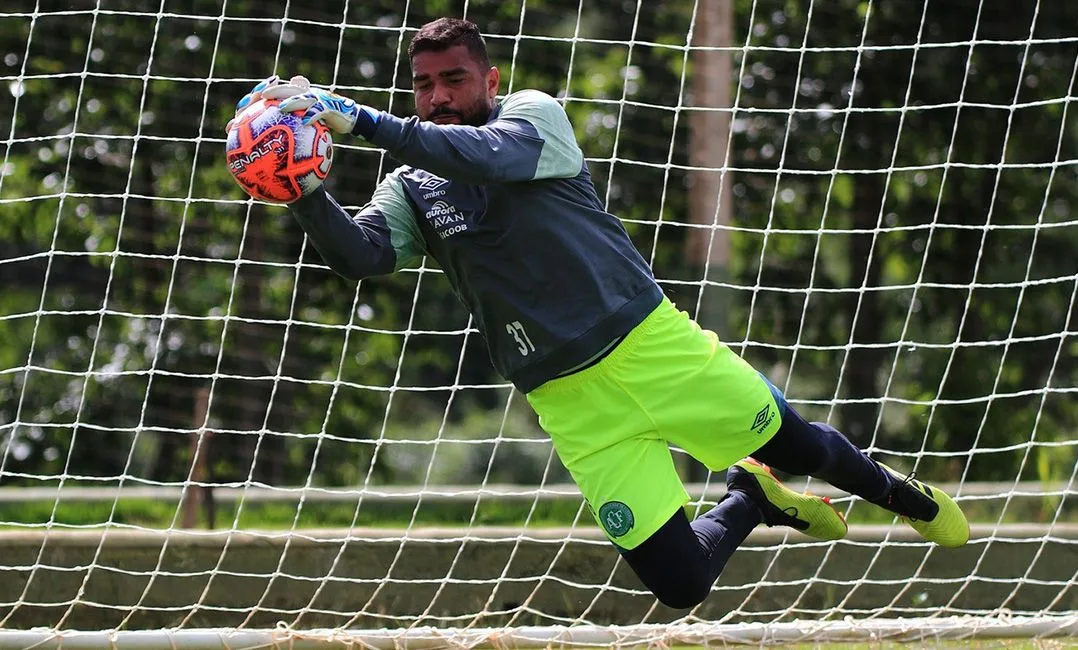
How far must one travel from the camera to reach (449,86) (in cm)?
325

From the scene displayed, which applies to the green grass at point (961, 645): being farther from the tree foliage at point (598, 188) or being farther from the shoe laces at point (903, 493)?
the tree foliage at point (598, 188)

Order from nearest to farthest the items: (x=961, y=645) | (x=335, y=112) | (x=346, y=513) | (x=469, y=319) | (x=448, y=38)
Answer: (x=335, y=112)
(x=448, y=38)
(x=961, y=645)
(x=469, y=319)
(x=346, y=513)

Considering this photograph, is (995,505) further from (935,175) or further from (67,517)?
(67,517)

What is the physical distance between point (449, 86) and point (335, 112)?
1.33ft

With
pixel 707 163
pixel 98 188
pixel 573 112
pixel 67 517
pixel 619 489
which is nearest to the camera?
pixel 619 489

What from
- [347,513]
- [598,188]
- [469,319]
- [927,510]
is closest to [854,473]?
[927,510]

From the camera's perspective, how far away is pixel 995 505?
6891 mm

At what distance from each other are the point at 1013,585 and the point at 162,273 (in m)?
5.29

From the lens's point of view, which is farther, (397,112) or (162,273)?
(162,273)

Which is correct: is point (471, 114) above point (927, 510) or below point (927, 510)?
above

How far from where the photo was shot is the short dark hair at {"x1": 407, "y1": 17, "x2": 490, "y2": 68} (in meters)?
3.22

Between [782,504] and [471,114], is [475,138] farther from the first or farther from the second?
[782,504]

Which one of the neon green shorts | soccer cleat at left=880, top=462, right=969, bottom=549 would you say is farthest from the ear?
soccer cleat at left=880, top=462, right=969, bottom=549

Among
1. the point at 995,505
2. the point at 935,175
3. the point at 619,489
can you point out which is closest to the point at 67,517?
the point at 619,489
